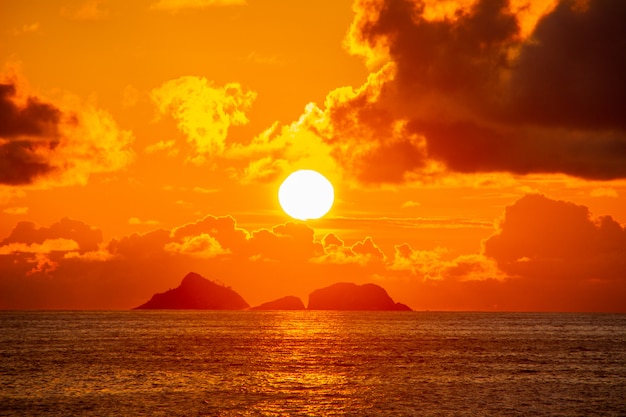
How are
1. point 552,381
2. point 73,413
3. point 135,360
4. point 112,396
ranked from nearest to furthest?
1. point 73,413
2. point 112,396
3. point 552,381
4. point 135,360

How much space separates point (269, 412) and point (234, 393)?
14737 mm

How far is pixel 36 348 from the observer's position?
16450 cm

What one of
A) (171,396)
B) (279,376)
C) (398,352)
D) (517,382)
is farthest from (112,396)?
(398,352)

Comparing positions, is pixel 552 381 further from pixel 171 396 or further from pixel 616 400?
pixel 171 396

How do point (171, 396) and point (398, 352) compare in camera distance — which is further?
point (398, 352)

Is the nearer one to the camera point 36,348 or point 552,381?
point 552,381

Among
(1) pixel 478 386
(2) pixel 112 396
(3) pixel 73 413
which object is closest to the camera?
(3) pixel 73 413

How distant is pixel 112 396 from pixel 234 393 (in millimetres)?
13971

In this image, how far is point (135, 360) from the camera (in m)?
133

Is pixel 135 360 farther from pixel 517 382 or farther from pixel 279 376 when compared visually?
pixel 517 382

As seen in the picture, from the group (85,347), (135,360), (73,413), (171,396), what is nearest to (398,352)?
(135,360)

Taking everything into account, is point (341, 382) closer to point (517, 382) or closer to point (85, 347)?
point (517, 382)

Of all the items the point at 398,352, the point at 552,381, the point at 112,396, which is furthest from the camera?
the point at 398,352

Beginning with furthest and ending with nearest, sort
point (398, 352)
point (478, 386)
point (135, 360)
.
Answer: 1. point (398, 352)
2. point (135, 360)
3. point (478, 386)
